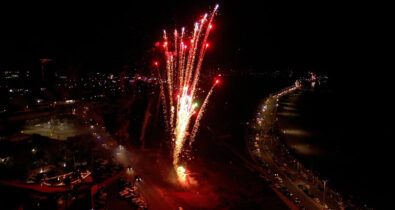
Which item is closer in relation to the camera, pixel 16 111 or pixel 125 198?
pixel 125 198

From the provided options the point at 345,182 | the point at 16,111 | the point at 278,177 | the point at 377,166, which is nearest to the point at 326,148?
the point at 377,166

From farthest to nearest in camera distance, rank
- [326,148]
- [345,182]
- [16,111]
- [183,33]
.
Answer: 1. [326,148]
2. [345,182]
3. [183,33]
4. [16,111]

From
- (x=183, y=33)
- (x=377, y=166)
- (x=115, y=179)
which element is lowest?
(x=377, y=166)

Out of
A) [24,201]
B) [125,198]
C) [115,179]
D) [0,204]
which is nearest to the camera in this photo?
[0,204]

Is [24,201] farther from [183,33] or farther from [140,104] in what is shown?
[140,104]

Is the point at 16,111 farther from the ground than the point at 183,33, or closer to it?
closer to it

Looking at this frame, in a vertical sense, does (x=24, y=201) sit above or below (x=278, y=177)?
above

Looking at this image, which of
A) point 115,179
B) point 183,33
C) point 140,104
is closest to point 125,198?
point 115,179

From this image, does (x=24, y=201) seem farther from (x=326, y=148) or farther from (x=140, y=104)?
(x=326, y=148)

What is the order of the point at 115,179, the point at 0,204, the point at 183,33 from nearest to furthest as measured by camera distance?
1. the point at 0,204
2. the point at 115,179
3. the point at 183,33
